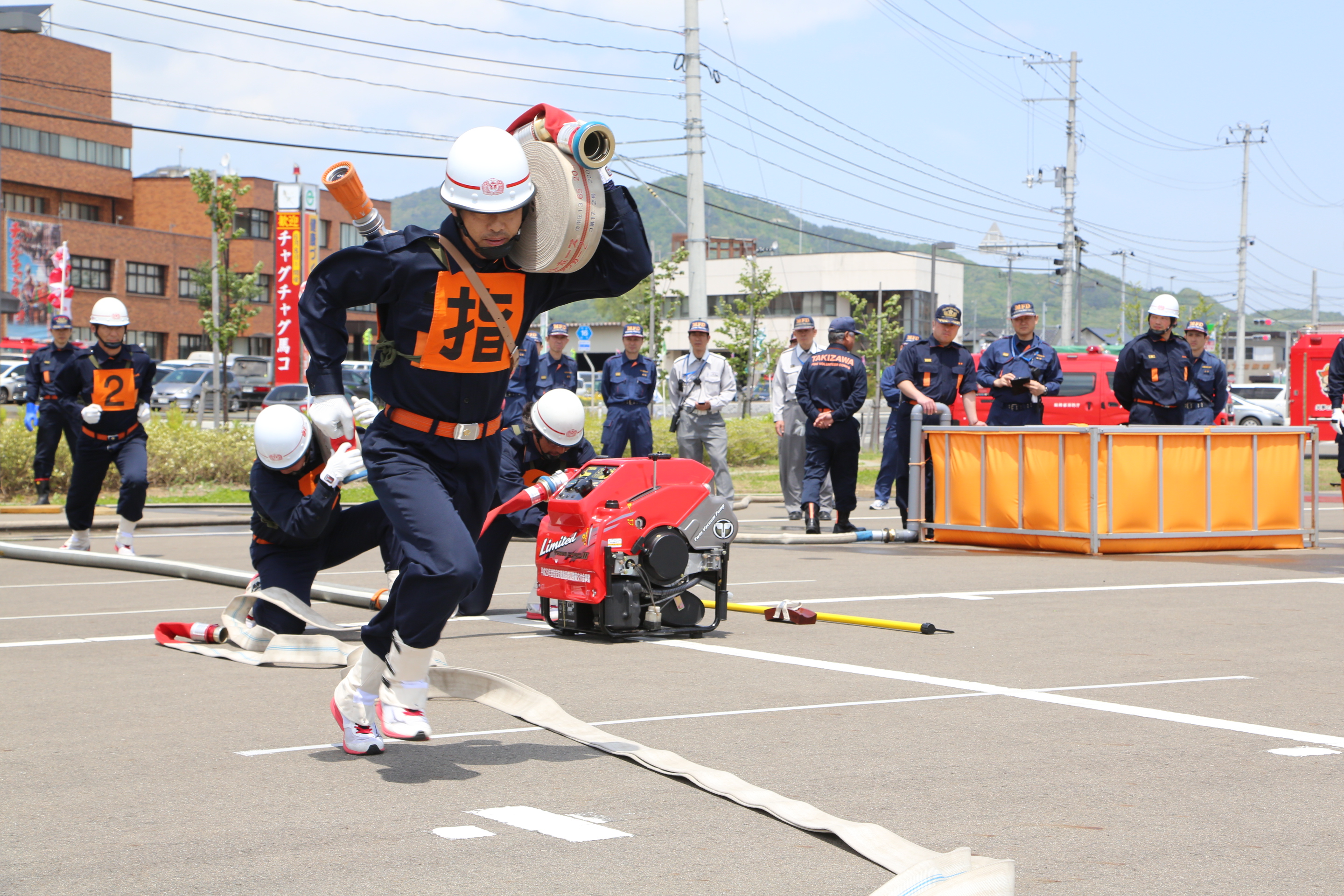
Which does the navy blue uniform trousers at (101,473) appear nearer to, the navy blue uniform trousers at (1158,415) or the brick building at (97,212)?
the navy blue uniform trousers at (1158,415)

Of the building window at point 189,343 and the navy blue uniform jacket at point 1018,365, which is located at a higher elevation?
the building window at point 189,343

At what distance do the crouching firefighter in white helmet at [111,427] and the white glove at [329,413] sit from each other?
25.5ft

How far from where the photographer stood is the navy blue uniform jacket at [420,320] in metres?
5.48

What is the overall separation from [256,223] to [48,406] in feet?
231

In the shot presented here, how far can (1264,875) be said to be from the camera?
4.00m

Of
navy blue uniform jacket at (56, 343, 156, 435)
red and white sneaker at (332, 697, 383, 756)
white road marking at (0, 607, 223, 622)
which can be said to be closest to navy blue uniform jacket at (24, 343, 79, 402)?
navy blue uniform jacket at (56, 343, 156, 435)

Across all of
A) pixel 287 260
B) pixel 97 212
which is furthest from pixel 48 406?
pixel 97 212

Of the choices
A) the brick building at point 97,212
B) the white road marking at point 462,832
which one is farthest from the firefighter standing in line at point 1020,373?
the brick building at point 97,212

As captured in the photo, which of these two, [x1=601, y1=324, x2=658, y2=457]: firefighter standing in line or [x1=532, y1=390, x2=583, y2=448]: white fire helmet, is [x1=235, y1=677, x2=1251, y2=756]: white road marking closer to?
[x1=532, y1=390, x2=583, y2=448]: white fire helmet

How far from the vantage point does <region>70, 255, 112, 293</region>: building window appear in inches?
2968

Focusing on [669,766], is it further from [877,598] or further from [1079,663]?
[877,598]

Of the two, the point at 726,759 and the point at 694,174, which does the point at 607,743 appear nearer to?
the point at 726,759

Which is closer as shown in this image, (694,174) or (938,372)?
(938,372)

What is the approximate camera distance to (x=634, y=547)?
27.3 ft
